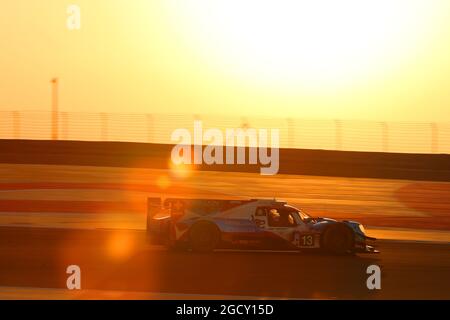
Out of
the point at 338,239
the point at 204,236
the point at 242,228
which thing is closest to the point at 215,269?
the point at 204,236

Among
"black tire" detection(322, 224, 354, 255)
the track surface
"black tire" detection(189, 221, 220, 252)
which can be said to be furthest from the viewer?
"black tire" detection(322, 224, 354, 255)

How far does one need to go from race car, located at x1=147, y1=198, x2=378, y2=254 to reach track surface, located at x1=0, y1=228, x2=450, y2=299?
0.19 metres

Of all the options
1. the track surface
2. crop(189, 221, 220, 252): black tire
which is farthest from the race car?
the track surface

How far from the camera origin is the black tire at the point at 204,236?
12992mm

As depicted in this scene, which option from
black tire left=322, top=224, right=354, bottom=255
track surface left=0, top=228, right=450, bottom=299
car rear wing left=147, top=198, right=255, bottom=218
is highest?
car rear wing left=147, top=198, right=255, bottom=218

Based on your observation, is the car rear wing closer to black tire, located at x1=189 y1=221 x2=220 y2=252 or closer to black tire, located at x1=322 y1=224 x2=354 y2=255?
black tire, located at x1=189 y1=221 x2=220 y2=252

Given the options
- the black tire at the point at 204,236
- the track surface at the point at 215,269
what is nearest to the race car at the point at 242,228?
the black tire at the point at 204,236

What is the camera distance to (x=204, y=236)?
42.8 ft

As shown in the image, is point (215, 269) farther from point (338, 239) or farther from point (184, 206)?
point (338, 239)

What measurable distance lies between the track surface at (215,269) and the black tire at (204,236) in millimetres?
173

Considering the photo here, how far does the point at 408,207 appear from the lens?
22.7m

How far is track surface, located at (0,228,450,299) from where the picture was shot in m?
10.2

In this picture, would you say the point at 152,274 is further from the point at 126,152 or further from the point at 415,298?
the point at 126,152
